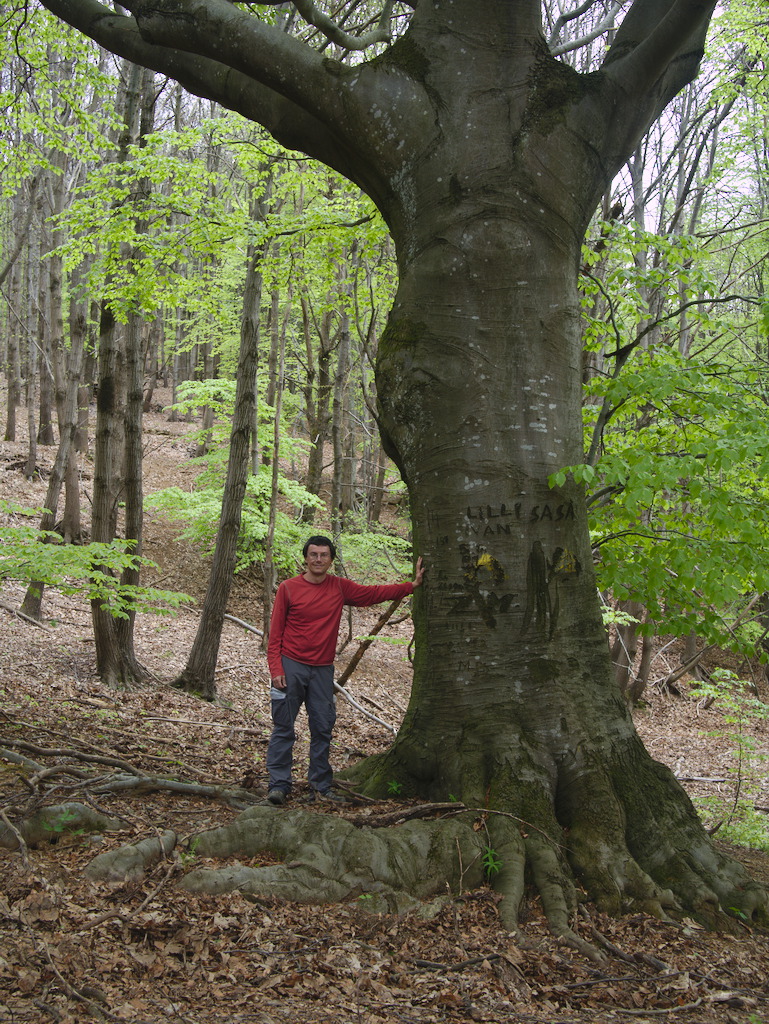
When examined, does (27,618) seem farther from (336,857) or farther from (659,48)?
(659,48)

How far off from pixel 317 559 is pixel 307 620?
0.44m

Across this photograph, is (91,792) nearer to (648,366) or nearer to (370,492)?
(648,366)

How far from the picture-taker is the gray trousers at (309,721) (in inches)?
194

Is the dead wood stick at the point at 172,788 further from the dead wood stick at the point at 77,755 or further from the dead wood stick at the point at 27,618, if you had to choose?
the dead wood stick at the point at 27,618

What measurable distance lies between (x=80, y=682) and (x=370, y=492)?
1318 centimetres

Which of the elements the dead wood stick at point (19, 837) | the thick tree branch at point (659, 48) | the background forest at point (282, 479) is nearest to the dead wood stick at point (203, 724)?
the background forest at point (282, 479)

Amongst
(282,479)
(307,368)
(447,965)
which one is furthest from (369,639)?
(307,368)

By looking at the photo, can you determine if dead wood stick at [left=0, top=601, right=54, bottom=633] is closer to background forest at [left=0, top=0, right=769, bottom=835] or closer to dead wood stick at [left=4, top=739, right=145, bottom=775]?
background forest at [left=0, top=0, right=769, bottom=835]

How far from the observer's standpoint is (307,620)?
5.20m

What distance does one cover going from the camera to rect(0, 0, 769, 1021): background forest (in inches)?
123

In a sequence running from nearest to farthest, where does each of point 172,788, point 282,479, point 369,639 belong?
point 172,788, point 369,639, point 282,479

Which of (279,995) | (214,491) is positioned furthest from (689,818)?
(214,491)

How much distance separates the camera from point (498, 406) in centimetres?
417

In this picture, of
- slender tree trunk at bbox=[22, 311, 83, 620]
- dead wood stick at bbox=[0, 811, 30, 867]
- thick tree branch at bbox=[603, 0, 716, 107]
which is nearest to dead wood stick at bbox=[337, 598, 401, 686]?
dead wood stick at bbox=[0, 811, 30, 867]
